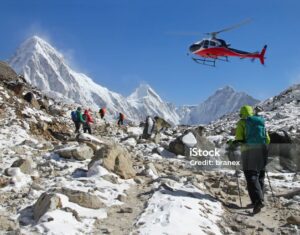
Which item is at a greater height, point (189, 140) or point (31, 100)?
point (31, 100)

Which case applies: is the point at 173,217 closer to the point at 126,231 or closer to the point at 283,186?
the point at 126,231

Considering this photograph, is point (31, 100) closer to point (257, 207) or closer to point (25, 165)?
point (25, 165)

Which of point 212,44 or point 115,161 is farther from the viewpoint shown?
point 212,44

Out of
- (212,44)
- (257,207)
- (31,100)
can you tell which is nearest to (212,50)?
(212,44)

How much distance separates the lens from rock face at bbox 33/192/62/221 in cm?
962

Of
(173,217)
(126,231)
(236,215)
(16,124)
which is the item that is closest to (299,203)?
(236,215)

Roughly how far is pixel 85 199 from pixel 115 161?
317 centimetres

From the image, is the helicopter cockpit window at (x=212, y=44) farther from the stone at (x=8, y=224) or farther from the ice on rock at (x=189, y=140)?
the stone at (x=8, y=224)

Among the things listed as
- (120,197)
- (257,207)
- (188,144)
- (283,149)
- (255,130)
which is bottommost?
(257,207)

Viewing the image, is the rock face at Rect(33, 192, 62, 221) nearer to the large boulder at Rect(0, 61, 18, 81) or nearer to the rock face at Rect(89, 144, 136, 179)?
the rock face at Rect(89, 144, 136, 179)

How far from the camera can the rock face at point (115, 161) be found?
13.3 metres

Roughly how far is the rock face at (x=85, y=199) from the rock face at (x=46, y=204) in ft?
1.81

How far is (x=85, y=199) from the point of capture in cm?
1051

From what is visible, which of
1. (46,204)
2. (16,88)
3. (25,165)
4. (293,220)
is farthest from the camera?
(16,88)
